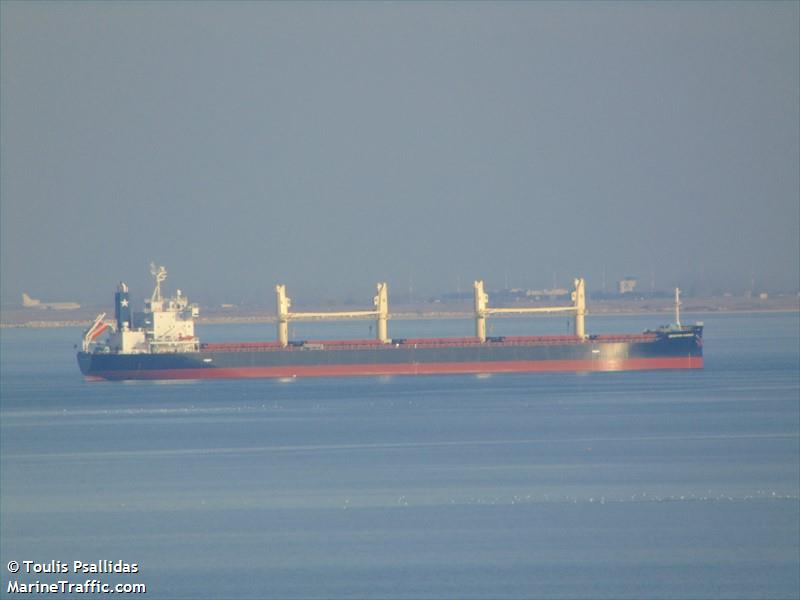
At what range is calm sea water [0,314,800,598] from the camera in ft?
56.6

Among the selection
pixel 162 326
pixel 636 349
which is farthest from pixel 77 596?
pixel 636 349

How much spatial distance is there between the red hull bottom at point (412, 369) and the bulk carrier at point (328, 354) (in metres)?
0.03

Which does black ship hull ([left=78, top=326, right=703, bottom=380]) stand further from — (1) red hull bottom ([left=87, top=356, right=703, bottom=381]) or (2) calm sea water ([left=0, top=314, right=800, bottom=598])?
→ (2) calm sea water ([left=0, top=314, right=800, bottom=598])

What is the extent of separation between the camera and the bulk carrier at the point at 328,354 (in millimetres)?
44781

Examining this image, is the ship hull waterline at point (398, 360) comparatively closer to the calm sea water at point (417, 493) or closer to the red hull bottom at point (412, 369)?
the red hull bottom at point (412, 369)

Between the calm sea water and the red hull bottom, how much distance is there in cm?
515

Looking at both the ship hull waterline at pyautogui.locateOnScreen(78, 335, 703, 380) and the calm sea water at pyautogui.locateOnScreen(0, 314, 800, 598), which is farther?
the ship hull waterline at pyautogui.locateOnScreen(78, 335, 703, 380)

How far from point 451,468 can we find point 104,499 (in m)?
5.72

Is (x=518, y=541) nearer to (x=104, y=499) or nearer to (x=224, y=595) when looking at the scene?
(x=224, y=595)

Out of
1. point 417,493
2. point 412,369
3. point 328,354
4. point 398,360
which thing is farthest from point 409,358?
point 417,493

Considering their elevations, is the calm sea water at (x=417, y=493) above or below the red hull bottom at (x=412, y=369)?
below

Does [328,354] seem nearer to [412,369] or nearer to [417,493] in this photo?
[412,369]

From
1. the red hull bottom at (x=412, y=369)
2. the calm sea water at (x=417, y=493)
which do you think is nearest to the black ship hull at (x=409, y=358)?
the red hull bottom at (x=412, y=369)

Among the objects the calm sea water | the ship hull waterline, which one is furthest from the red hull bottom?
the calm sea water
